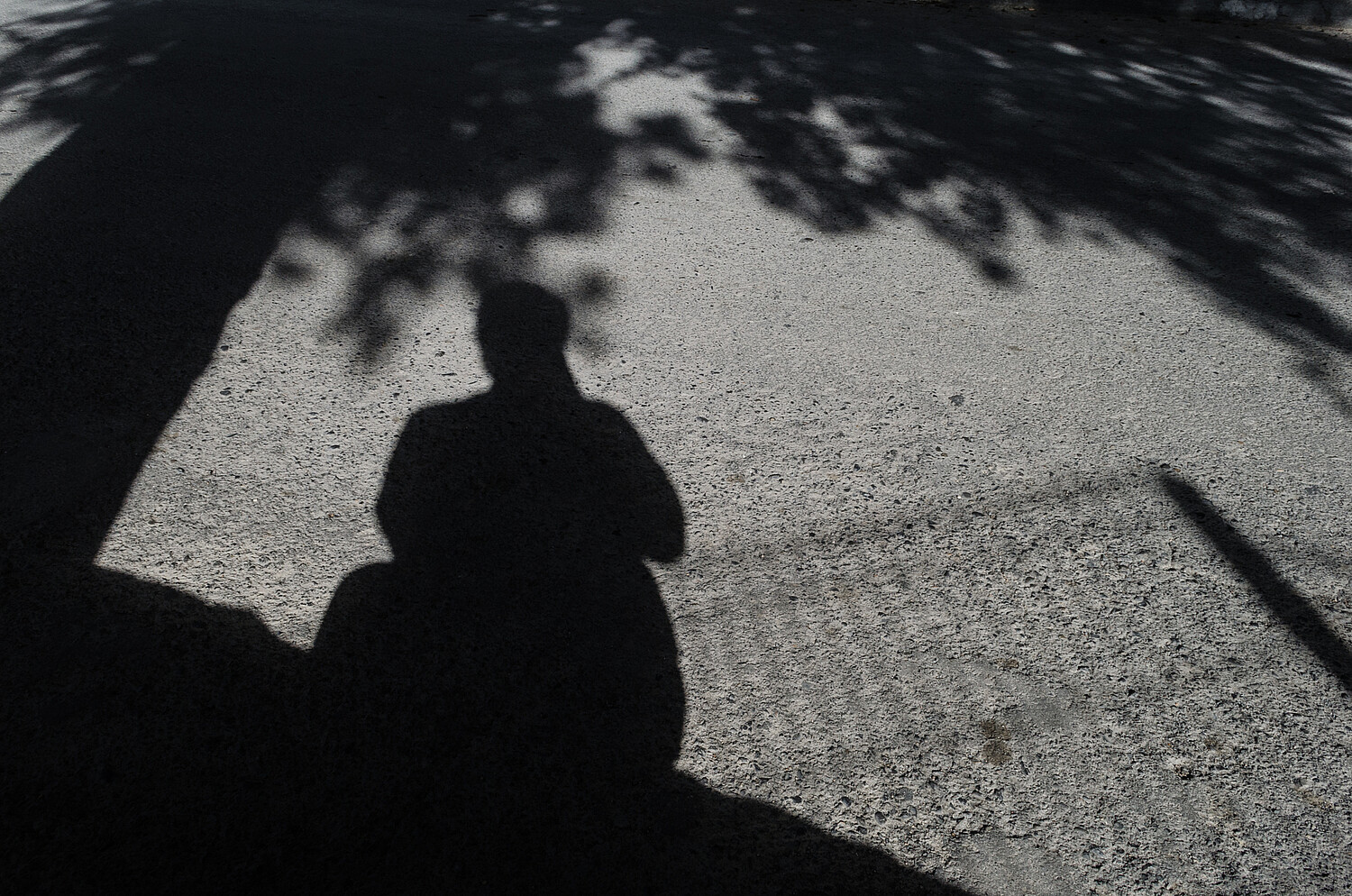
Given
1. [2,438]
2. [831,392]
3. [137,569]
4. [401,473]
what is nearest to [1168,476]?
[831,392]

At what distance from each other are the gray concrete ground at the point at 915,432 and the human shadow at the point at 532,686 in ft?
0.35

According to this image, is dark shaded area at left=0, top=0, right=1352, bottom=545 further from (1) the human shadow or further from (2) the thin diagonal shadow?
(2) the thin diagonal shadow

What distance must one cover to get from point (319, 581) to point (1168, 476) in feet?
9.61

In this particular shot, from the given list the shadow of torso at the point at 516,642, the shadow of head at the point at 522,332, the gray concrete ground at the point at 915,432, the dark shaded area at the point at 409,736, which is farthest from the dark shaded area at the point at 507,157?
the shadow of torso at the point at 516,642

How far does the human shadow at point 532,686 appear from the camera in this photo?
6.73ft

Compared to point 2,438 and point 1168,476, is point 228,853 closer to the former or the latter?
point 2,438

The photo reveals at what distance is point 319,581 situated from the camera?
268cm

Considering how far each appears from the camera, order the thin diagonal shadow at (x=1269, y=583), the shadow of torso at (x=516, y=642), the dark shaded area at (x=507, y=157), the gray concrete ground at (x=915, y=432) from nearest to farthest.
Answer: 1. the shadow of torso at (x=516, y=642)
2. the gray concrete ground at (x=915, y=432)
3. the thin diagonal shadow at (x=1269, y=583)
4. the dark shaded area at (x=507, y=157)

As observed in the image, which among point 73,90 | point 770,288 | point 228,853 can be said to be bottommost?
point 228,853

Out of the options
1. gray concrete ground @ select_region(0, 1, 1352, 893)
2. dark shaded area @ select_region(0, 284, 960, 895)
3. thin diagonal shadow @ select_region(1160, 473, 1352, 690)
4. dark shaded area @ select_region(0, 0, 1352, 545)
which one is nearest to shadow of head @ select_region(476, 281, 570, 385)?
gray concrete ground @ select_region(0, 1, 1352, 893)

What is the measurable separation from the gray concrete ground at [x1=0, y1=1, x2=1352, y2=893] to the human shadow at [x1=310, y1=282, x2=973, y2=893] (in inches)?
4.3

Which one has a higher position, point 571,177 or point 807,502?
point 571,177

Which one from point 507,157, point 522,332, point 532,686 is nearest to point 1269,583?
point 532,686

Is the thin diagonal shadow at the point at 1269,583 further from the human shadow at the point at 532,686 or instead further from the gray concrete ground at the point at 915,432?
the human shadow at the point at 532,686
